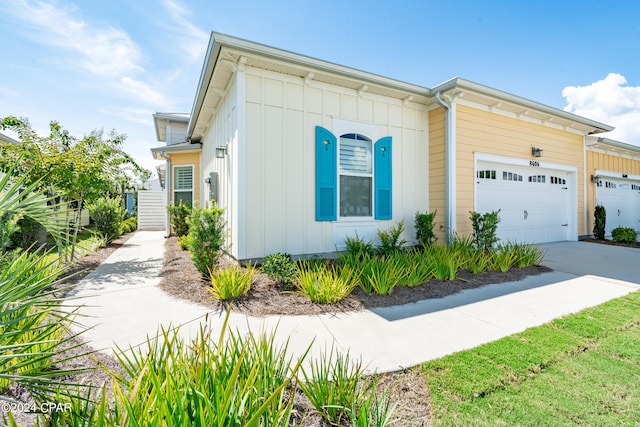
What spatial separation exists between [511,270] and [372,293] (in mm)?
3356

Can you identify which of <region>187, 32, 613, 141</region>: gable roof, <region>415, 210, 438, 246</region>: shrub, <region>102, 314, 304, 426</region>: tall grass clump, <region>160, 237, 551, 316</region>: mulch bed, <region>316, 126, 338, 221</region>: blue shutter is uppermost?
<region>187, 32, 613, 141</region>: gable roof

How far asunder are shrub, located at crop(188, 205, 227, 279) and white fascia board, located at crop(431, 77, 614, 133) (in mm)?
5534

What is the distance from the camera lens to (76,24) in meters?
5.36

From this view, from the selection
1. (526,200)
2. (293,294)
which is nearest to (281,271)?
(293,294)

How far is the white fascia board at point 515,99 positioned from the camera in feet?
20.7

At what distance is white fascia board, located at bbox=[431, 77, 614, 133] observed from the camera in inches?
248

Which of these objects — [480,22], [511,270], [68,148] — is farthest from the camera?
[480,22]

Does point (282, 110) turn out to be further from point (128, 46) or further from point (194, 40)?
point (128, 46)

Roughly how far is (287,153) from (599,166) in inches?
461

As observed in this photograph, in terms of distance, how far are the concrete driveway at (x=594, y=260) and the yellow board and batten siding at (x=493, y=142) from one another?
2053 millimetres

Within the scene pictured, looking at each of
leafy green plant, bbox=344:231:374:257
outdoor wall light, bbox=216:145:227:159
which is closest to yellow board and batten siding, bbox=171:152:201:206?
outdoor wall light, bbox=216:145:227:159

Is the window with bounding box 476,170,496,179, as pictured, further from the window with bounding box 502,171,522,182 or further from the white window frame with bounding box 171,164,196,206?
the white window frame with bounding box 171,164,196,206

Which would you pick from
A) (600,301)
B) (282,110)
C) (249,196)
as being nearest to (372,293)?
(249,196)

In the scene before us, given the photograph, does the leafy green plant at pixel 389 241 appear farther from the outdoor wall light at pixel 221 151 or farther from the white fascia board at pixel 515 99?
the outdoor wall light at pixel 221 151
